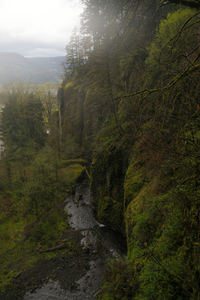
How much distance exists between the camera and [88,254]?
44.6ft

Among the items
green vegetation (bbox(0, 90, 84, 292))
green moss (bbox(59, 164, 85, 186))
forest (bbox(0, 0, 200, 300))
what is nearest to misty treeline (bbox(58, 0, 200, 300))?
forest (bbox(0, 0, 200, 300))

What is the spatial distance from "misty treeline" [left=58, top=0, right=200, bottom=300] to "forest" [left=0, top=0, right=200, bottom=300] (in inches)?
1.2

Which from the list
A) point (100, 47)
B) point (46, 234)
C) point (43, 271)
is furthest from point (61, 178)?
point (100, 47)

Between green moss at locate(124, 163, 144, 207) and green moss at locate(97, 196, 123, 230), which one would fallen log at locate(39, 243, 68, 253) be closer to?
green moss at locate(97, 196, 123, 230)

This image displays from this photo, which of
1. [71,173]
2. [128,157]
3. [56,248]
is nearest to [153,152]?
[128,157]

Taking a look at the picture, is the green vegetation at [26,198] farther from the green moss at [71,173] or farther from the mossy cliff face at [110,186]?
the mossy cliff face at [110,186]

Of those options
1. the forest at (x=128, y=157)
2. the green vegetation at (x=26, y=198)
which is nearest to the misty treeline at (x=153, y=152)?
the forest at (x=128, y=157)

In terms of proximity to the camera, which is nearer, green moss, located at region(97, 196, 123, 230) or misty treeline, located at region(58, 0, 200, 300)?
misty treeline, located at region(58, 0, 200, 300)

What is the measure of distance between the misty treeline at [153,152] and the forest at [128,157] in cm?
3

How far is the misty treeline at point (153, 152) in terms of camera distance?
301cm

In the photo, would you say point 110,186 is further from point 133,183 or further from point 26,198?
point 26,198

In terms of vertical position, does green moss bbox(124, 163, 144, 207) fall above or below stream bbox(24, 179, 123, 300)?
above

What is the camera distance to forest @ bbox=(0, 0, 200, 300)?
3.16 meters

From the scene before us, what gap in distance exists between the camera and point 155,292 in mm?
3041
